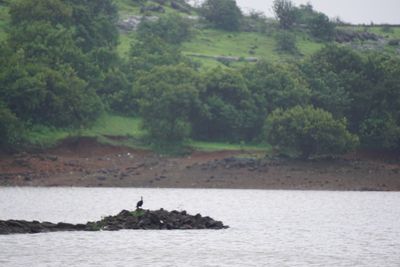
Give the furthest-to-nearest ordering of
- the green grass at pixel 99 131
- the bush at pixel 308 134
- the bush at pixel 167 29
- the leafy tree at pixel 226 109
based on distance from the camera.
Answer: the bush at pixel 167 29 < the leafy tree at pixel 226 109 < the green grass at pixel 99 131 < the bush at pixel 308 134

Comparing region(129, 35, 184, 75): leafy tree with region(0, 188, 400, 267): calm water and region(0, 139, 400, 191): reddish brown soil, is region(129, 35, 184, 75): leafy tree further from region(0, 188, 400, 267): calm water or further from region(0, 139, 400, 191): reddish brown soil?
region(0, 188, 400, 267): calm water

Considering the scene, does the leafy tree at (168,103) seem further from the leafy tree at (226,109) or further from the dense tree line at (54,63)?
the dense tree line at (54,63)

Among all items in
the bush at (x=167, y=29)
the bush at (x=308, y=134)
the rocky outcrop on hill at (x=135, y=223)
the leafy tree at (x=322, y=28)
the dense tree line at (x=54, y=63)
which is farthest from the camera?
the leafy tree at (x=322, y=28)

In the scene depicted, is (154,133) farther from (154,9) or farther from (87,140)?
(154,9)

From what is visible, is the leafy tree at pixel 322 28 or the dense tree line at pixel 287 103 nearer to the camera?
the dense tree line at pixel 287 103

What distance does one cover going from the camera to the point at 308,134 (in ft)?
341

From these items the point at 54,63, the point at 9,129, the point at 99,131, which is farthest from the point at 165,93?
the point at 9,129

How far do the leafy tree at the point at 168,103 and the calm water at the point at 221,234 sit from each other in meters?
16.7

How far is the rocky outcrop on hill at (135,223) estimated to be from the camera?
55.7 meters

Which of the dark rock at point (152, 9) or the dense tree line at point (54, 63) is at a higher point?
the dark rock at point (152, 9)

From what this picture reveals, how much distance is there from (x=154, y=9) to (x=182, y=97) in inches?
2286

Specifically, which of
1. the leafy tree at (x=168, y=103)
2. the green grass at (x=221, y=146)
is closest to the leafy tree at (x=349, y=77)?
the green grass at (x=221, y=146)

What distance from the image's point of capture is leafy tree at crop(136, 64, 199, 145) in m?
109

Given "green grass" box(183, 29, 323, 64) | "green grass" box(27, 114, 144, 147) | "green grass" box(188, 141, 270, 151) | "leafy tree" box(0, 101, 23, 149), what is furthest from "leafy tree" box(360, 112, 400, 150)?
"leafy tree" box(0, 101, 23, 149)
